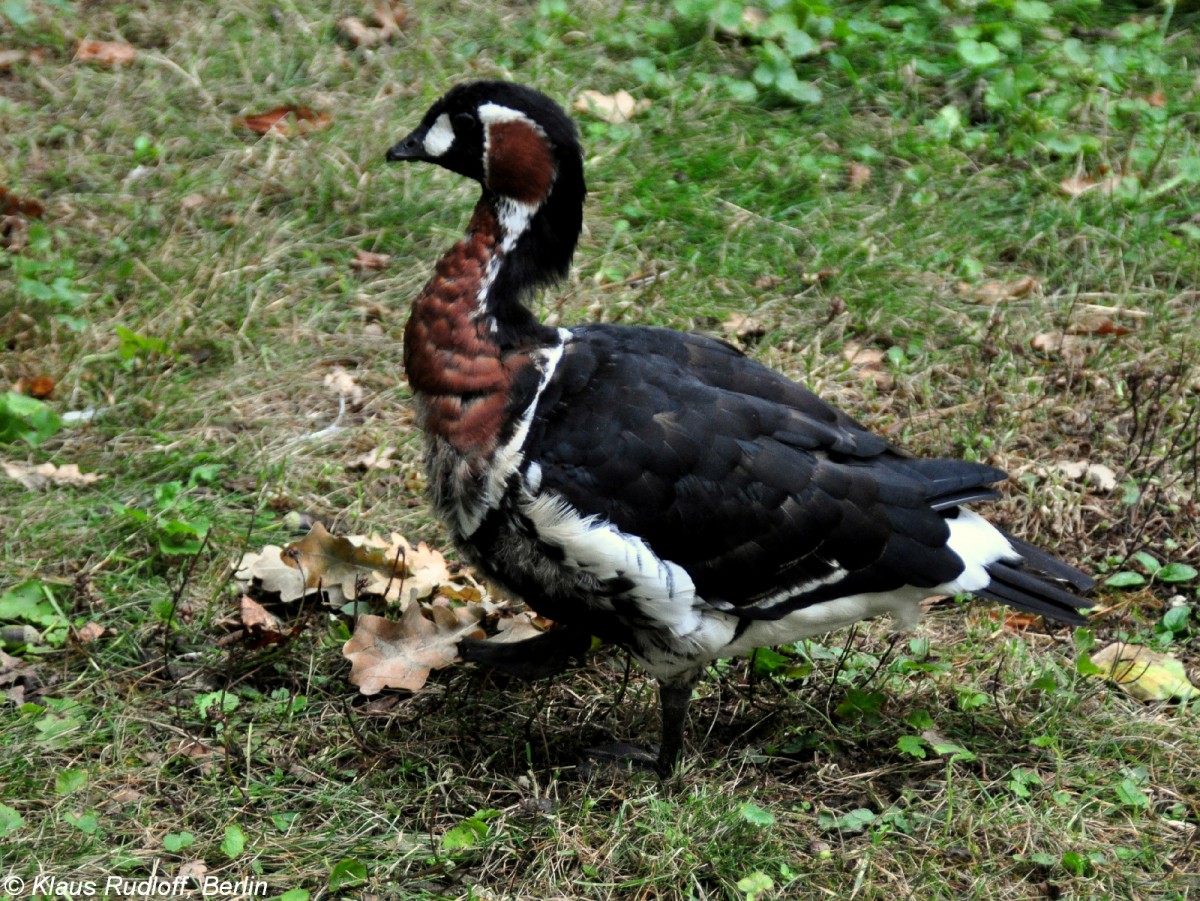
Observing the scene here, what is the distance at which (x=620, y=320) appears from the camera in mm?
5023

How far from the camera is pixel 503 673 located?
3.72m

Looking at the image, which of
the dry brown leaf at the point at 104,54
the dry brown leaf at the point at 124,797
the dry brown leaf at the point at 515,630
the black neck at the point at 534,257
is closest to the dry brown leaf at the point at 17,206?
the dry brown leaf at the point at 104,54

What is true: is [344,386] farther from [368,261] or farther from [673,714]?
[673,714]

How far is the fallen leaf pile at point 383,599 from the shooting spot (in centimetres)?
362

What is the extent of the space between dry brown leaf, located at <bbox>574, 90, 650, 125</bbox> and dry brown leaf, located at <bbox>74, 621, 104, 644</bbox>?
3.25 metres

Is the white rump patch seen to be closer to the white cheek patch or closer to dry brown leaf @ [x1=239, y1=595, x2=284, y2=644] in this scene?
the white cheek patch

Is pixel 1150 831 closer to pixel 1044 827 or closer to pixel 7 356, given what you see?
pixel 1044 827

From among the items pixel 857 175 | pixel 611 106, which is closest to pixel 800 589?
pixel 857 175

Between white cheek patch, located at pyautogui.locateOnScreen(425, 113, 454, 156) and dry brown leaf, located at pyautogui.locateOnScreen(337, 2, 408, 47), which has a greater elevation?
white cheek patch, located at pyautogui.locateOnScreen(425, 113, 454, 156)

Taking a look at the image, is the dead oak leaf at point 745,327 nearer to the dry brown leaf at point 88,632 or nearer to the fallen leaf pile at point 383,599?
the fallen leaf pile at point 383,599

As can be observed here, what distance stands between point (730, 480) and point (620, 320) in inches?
74.9

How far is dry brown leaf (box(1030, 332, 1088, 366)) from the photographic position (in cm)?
490

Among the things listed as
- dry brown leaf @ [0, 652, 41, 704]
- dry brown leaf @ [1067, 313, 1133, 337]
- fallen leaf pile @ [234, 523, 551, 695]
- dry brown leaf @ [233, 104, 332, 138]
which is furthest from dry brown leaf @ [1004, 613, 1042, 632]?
dry brown leaf @ [233, 104, 332, 138]

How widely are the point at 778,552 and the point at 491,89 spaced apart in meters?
1.38
